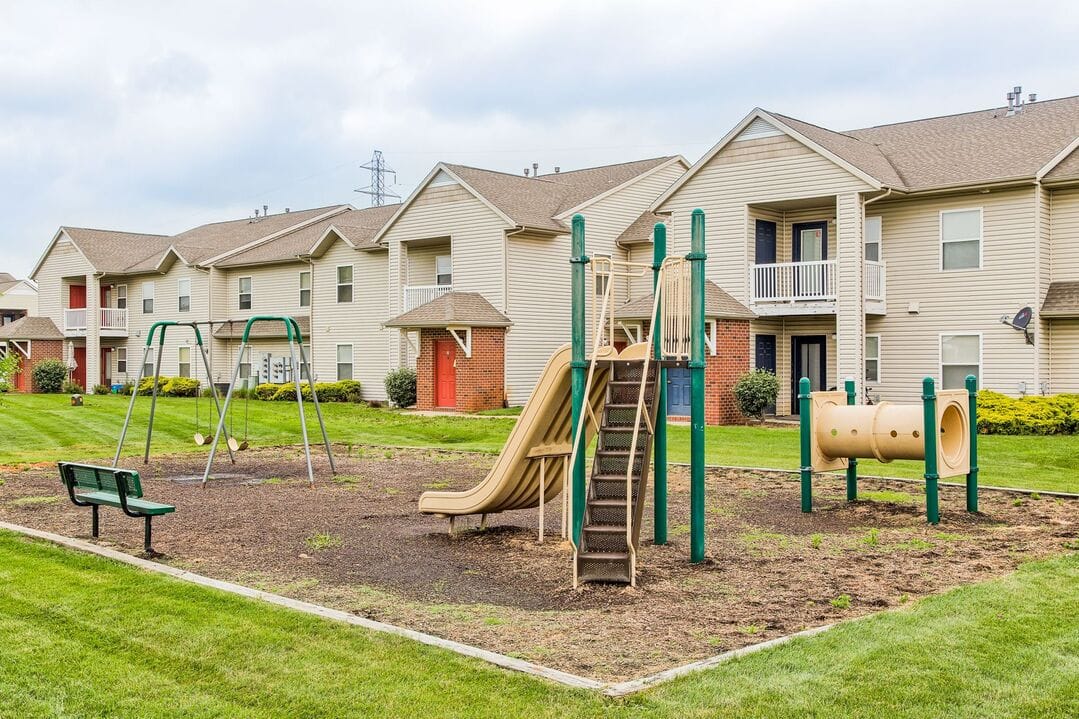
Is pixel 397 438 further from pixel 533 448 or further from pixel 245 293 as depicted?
pixel 245 293

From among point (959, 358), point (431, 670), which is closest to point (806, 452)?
point (431, 670)

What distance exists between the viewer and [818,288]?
90.8 ft

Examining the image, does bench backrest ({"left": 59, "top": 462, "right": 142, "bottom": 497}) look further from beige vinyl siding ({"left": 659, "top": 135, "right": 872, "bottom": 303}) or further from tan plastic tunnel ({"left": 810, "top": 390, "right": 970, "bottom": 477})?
beige vinyl siding ({"left": 659, "top": 135, "right": 872, "bottom": 303})

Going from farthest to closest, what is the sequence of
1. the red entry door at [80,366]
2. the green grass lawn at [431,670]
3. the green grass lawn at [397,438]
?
the red entry door at [80,366] < the green grass lawn at [397,438] < the green grass lawn at [431,670]

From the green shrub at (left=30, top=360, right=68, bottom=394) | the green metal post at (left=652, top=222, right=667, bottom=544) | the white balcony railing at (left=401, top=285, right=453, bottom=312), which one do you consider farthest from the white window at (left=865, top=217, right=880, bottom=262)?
the green shrub at (left=30, top=360, right=68, bottom=394)

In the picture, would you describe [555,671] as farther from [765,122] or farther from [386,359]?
[386,359]

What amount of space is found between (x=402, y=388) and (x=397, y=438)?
35.9 ft

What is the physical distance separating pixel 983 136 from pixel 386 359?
20694mm

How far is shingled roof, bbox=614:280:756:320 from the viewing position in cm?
2725

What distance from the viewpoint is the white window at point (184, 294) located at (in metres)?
46.8

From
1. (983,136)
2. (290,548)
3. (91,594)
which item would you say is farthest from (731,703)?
(983,136)

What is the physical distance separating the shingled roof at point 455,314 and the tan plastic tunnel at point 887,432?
19.8 meters

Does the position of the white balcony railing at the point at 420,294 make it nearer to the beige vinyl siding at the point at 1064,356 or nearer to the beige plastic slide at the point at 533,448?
the beige vinyl siding at the point at 1064,356

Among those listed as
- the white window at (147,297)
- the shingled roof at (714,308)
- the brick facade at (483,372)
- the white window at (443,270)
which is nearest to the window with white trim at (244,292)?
the white window at (147,297)
